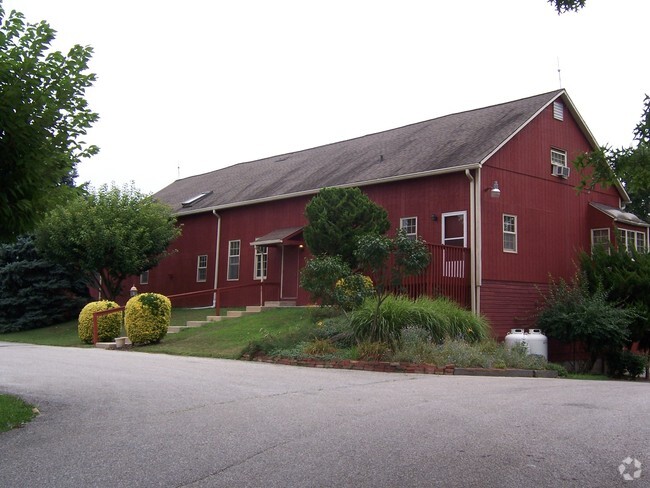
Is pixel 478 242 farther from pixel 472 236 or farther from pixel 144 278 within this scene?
pixel 144 278

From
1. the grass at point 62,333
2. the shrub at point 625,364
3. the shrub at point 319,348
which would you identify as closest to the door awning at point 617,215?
the shrub at point 625,364

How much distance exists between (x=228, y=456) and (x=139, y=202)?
24.1 m

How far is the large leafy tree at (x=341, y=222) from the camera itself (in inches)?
766

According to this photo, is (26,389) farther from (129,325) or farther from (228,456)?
(129,325)

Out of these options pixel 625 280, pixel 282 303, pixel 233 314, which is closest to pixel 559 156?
pixel 625 280

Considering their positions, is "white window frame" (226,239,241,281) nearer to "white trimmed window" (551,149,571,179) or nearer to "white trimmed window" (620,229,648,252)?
"white trimmed window" (551,149,571,179)

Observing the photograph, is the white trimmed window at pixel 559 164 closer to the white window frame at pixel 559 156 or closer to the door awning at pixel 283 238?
the white window frame at pixel 559 156

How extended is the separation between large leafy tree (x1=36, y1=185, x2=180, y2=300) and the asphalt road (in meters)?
15.5

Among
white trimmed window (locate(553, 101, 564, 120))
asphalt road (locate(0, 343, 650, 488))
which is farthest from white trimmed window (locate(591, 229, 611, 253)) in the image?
asphalt road (locate(0, 343, 650, 488))

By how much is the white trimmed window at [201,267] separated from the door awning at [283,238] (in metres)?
5.27

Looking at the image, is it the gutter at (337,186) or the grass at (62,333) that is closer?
the gutter at (337,186)

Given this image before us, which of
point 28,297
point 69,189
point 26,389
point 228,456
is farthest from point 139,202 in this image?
point 228,456

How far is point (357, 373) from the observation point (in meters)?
13.3

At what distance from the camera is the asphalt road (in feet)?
18.0
